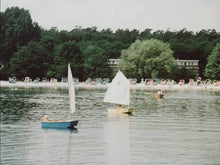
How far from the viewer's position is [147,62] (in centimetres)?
12450

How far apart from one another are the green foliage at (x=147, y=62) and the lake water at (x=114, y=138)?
66582 millimetres

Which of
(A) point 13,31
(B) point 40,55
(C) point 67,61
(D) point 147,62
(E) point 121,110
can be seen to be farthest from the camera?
(A) point 13,31

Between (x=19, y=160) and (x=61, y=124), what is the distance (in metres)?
12.0

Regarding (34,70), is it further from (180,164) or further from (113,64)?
(180,164)

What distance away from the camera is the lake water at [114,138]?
29.2m

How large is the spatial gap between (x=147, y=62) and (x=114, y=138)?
8853cm

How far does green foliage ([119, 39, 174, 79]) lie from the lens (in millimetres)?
125062

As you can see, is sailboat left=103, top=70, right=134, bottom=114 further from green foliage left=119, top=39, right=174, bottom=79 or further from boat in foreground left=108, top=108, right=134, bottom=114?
green foliage left=119, top=39, right=174, bottom=79

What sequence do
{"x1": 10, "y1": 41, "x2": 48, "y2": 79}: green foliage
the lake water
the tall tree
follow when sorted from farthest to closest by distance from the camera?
the tall tree → {"x1": 10, "y1": 41, "x2": 48, "y2": 79}: green foliage → the lake water

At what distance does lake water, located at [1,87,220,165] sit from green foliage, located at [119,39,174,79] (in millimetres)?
66582

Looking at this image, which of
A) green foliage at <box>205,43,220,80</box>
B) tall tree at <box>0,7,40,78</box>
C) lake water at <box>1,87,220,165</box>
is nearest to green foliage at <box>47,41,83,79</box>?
tall tree at <box>0,7,40,78</box>

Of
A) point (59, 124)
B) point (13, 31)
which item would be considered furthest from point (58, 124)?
point (13, 31)

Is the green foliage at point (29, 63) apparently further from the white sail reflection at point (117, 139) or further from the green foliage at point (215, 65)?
the white sail reflection at point (117, 139)

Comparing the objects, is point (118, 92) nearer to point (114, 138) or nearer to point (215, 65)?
point (114, 138)
